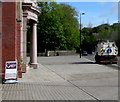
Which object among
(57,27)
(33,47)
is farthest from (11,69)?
(57,27)

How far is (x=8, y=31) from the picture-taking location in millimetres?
13047

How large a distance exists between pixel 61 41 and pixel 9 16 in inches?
2132

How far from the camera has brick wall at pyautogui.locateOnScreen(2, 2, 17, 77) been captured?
510 inches

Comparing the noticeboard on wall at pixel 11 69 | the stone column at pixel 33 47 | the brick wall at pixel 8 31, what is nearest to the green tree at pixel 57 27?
the stone column at pixel 33 47

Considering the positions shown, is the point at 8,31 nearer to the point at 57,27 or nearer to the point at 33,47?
the point at 33,47

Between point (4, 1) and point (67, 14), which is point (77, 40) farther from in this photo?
point (4, 1)

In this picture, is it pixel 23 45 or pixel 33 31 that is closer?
pixel 23 45

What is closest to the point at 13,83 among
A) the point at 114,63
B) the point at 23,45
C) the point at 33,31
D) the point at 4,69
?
the point at 4,69

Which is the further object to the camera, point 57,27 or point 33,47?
point 57,27

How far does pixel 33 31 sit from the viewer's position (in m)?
23.1

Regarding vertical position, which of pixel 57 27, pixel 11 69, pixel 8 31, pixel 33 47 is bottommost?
pixel 11 69

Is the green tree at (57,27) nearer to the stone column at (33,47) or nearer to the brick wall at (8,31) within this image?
the stone column at (33,47)

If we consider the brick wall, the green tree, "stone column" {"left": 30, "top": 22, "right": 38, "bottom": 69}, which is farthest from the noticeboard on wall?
the green tree

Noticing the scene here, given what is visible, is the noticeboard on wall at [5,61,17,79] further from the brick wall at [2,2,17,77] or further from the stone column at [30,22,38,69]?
the stone column at [30,22,38,69]
